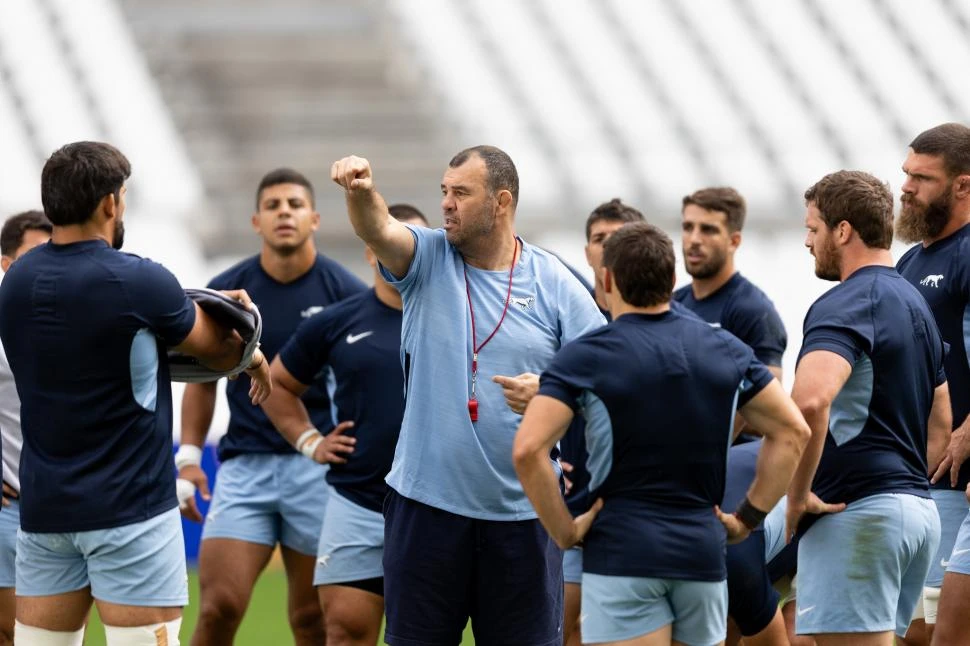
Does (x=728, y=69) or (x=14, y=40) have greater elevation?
(x=14, y=40)

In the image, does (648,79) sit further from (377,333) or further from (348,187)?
(348,187)

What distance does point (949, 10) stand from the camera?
31.7m

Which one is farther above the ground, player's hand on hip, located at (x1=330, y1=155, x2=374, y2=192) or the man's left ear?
player's hand on hip, located at (x1=330, y1=155, x2=374, y2=192)

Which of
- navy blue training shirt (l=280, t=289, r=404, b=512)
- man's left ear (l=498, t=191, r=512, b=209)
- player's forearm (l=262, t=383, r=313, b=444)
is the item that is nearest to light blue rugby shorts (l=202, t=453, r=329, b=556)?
player's forearm (l=262, t=383, r=313, b=444)

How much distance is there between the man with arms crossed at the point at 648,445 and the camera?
449 cm

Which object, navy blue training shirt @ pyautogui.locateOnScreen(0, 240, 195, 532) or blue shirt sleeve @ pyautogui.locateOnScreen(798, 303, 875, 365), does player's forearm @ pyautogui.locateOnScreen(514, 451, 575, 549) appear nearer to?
blue shirt sleeve @ pyautogui.locateOnScreen(798, 303, 875, 365)

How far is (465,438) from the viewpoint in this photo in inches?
205

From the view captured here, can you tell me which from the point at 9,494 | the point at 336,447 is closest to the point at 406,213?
the point at 336,447

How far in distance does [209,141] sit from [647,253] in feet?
73.3

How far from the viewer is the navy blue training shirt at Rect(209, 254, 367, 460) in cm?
782

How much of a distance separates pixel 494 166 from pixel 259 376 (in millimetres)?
1295

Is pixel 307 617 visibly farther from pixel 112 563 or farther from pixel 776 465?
pixel 776 465

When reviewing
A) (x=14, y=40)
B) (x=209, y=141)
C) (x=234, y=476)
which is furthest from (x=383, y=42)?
(x=234, y=476)

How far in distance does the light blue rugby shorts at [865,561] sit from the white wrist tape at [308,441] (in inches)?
109
